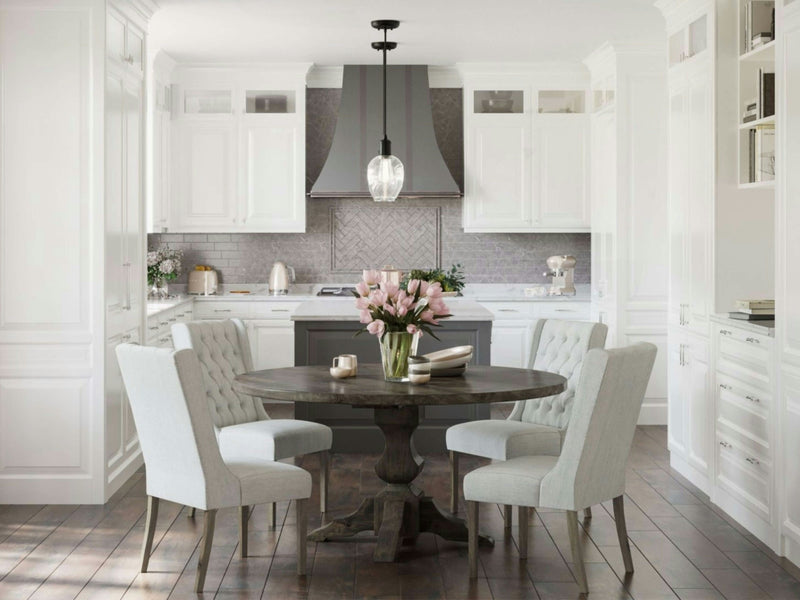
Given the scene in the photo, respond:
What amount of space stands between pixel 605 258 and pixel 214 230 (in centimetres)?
313

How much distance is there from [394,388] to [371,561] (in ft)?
2.32

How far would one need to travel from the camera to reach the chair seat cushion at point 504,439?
163 inches

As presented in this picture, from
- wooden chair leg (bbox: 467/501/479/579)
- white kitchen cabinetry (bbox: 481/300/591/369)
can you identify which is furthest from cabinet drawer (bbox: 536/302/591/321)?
wooden chair leg (bbox: 467/501/479/579)

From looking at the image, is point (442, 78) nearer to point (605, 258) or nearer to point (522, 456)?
point (605, 258)

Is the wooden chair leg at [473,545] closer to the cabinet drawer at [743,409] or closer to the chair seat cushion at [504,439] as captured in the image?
the chair seat cushion at [504,439]

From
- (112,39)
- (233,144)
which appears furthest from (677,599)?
(233,144)

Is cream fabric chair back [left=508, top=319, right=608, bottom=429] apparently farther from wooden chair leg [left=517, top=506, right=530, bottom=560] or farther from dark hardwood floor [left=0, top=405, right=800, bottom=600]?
wooden chair leg [left=517, top=506, right=530, bottom=560]

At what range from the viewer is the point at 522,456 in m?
4.04

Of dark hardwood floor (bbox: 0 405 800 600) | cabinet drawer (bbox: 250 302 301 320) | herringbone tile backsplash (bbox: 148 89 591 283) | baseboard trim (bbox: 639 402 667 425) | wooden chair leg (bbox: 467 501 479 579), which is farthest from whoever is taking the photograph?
herringbone tile backsplash (bbox: 148 89 591 283)

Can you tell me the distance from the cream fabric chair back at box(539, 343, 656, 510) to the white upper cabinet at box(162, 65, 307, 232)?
15.2 feet

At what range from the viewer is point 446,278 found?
23.2 ft

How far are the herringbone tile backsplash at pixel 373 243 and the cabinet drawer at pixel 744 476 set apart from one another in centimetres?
376

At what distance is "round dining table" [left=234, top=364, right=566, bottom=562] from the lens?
3.59 meters

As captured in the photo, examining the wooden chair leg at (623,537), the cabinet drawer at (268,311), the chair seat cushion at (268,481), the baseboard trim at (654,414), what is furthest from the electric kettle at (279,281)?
the wooden chair leg at (623,537)
